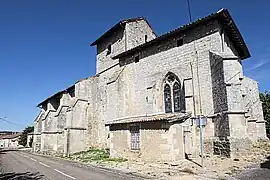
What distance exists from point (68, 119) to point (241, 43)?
17.9 metres

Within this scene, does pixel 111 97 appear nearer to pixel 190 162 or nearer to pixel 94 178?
pixel 190 162

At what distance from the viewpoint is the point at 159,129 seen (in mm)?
13914

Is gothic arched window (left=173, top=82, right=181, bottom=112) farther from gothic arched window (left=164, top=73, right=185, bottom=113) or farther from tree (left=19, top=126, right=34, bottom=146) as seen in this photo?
tree (left=19, top=126, right=34, bottom=146)

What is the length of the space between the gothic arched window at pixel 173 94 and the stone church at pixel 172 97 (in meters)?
0.07

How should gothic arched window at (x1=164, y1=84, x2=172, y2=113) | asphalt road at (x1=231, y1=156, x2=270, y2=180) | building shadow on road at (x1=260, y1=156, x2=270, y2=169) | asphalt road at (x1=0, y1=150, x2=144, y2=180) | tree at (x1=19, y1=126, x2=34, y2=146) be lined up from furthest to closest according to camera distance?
tree at (x1=19, y1=126, x2=34, y2=146) < gothic arched window at (x1=164, y1=84, x2=172, y2=113) < building shadow on road at (x1=260, y1=156, x2=270, y2=169) < asphalt road at (x1=0, y1=150, x2=144, y2=180) < asphalt road at (x1=231, y1=156, x2=270, y2=180)

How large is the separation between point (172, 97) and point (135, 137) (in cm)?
436

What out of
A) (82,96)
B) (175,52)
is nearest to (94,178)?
(175,52)

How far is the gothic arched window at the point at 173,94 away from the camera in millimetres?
17042

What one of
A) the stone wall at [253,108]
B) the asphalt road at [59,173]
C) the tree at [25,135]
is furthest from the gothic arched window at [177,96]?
the tree at [25,135]

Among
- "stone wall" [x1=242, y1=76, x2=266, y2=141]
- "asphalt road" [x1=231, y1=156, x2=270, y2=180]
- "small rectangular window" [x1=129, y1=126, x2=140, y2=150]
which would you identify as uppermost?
"stone wall" [x1=242, y1=76, x2=266, y2=141]

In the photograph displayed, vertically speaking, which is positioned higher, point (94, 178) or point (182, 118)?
point (182, 118)

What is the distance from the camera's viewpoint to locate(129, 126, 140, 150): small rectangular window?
50.2 feet

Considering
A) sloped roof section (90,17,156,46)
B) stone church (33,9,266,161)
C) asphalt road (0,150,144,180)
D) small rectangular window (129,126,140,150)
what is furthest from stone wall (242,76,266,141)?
sloped roof section (90,17,156,46)

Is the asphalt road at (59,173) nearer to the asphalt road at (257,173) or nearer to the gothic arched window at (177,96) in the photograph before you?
the asphalt road at (257,173)
